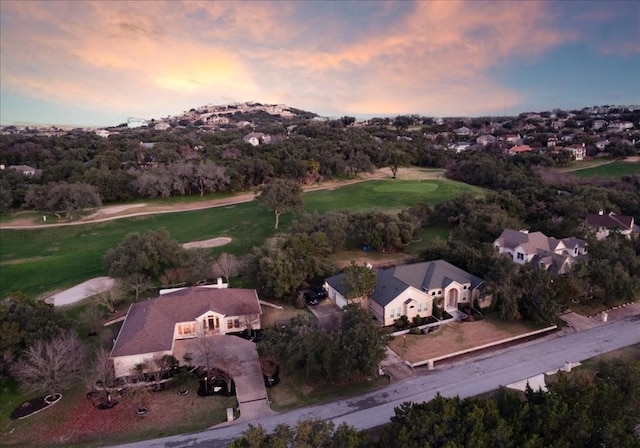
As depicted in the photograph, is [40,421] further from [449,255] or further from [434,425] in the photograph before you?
[449,255]

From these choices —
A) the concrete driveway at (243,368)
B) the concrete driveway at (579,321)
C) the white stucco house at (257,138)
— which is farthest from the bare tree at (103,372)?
the white stucco house at (257,138)

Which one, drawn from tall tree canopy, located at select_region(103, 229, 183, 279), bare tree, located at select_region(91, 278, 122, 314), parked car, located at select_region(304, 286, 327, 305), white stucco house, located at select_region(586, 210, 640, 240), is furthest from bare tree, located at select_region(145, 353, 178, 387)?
white stucco house, located at select_region(586, 210, 640, 240)

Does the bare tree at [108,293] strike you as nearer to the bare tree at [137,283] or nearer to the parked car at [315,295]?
the bare tree at [137,283]

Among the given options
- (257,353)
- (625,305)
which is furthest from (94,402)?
(625,305)

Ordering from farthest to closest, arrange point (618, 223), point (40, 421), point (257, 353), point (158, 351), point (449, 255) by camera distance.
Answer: point (618, 223)
point (449, 255)
point (257, 353)
point (158, 351)
point (40, 421)

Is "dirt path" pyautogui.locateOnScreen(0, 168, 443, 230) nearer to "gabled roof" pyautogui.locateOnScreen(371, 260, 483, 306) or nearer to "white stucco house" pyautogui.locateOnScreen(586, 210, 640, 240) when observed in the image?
"white stucco house" pyautogui.locateOnScreen(586, 210, 640, 240)
